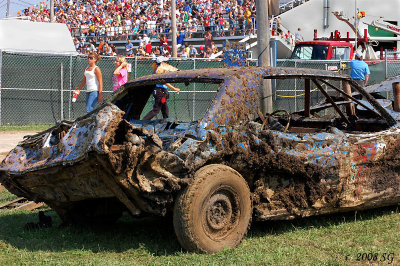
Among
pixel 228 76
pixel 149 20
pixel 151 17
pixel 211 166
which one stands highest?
pixel 151 17

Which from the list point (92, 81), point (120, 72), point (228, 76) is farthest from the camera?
point (120, 72)

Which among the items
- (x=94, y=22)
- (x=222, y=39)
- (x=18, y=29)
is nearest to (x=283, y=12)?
(x=222, y=39)

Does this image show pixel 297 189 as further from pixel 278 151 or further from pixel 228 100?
pixel 228 100

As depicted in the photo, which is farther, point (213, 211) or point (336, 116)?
point (336, 116)

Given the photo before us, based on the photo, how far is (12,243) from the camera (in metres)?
4.66

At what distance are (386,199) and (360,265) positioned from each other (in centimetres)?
162

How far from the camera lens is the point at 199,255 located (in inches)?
159

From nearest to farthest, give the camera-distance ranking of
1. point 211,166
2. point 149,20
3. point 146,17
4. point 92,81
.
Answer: point 211,166 → point 92,81 → point 149,20 → point 146,17

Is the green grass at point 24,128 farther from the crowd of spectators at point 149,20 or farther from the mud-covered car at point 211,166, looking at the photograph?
the crowd of spectators at point 149,20

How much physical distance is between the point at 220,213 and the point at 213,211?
80mm

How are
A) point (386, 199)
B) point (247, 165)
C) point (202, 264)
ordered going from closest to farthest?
point (202, 264) < point (247, 165) < point (386, 199)

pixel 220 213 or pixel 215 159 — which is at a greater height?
pixel 215 159

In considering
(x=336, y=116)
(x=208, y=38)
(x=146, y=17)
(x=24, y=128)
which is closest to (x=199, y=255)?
(x=336, y=116)

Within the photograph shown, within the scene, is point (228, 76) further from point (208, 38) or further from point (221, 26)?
point (221, 26)
